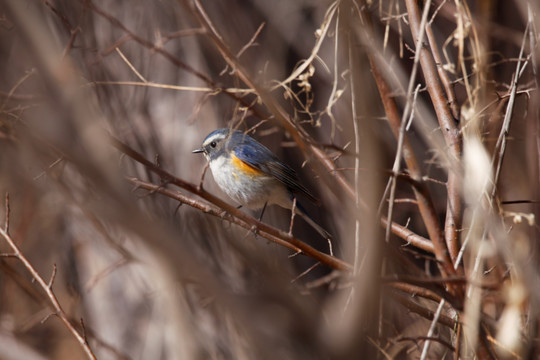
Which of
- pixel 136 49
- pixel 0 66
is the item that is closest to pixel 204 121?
pixel 136 49

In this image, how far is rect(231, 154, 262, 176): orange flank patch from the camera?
→ 4434mm

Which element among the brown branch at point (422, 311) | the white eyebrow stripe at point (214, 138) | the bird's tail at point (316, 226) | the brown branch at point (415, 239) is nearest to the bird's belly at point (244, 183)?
the white eyebrow stripe at point (214, 138)

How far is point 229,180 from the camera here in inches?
175

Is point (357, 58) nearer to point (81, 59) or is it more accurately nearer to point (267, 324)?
point (267, 324)

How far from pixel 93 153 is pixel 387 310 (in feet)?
5.18

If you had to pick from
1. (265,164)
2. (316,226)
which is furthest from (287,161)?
(316,226)

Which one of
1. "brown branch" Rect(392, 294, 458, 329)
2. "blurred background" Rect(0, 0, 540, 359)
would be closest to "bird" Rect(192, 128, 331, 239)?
"blurred background" Rect(0, 0, 540, 359)

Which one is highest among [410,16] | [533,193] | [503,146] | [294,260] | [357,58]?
[357,58]

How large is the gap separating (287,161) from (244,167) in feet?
3.85

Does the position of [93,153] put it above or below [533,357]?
above

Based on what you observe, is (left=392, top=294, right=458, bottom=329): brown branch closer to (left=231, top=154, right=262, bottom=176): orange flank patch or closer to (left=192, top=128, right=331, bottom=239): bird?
(left=192, top=128, right=331, bottom=239): bird

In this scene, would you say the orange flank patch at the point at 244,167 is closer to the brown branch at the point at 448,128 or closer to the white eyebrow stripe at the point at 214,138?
the white eyebrow stripe at the point at 214,138

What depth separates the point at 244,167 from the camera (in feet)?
14.6

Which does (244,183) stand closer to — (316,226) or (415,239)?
(316,226)
